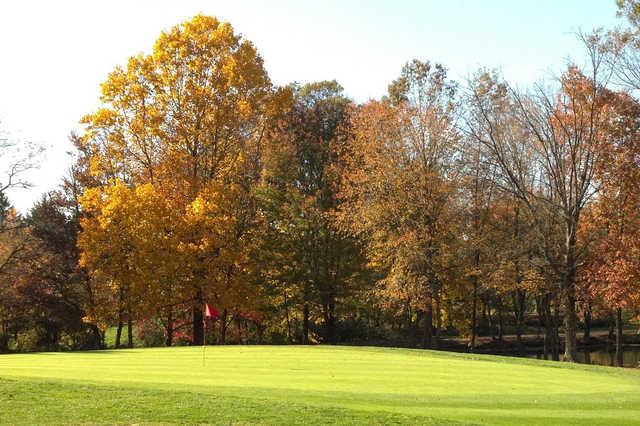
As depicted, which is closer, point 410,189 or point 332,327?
point 410,189

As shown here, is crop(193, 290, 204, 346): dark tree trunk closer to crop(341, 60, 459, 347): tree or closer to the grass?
crop(341, 60, 459, 347): tree

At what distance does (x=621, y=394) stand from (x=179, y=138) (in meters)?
26.4

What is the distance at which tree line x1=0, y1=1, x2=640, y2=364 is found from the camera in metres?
29.7

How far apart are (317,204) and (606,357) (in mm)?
23992

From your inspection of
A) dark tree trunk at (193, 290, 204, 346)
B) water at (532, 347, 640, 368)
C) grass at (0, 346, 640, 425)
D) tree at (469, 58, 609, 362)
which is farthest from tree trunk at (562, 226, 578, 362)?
dark tree trunk at (193, 290, 204, 346)

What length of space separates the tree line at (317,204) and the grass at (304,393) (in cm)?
1348

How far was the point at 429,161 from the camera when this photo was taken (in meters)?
35.0

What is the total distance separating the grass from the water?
2495 centimetres

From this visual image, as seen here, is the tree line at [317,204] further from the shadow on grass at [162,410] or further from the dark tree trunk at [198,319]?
the shadow on grass at [162,410]

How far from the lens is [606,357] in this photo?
44844mm

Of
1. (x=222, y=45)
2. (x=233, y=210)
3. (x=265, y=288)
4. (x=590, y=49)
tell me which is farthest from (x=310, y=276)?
(x=590, y=49)

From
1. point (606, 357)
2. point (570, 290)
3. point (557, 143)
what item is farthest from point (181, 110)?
point (606, 357)

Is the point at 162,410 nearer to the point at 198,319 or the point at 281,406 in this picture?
the point at 281,406

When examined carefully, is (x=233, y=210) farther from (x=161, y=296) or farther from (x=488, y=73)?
(x=488, y=73)
